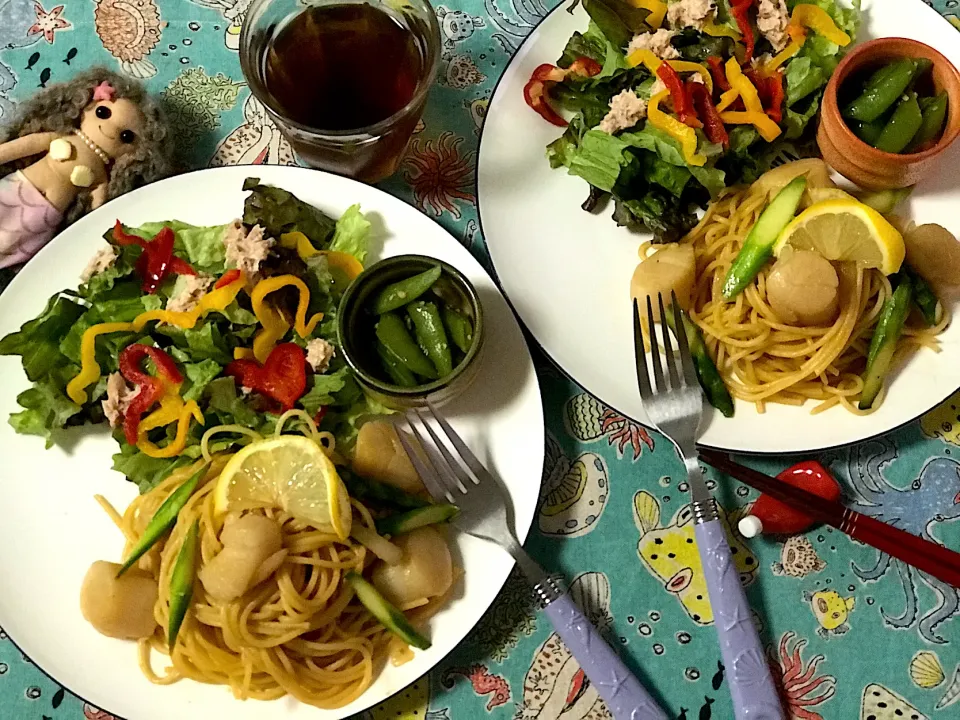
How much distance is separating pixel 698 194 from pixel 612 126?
0.90ft

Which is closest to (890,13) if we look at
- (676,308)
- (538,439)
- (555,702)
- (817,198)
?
(817,198)

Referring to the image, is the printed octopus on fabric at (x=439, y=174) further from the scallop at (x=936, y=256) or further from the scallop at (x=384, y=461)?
the scallop at (x=936, y=256)

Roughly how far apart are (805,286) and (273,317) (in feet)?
3.72

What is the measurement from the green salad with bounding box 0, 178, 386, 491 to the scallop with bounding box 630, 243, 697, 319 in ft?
2.08

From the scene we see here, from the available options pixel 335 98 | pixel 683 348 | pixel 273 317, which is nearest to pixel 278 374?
pixel 273 317

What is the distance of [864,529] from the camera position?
1.69 meters

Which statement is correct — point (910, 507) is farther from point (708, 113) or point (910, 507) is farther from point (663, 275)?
point (708, 113)

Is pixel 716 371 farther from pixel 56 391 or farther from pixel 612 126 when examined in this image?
pixel 56 391

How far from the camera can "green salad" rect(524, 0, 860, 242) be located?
1842 mm

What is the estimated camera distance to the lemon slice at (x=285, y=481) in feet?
4.92

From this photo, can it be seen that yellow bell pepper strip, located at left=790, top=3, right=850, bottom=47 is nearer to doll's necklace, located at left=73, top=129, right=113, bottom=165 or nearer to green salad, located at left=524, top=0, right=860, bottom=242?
green salad, located at left=524, top=0, right=860, bottom=242

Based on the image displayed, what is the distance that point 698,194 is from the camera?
1941mm

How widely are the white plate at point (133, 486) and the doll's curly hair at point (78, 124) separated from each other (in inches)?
3.5

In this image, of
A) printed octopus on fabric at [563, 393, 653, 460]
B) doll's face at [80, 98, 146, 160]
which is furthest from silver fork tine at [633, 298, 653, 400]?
doll's face at [80, 98, 146, 160]
